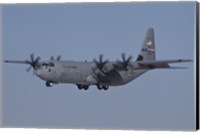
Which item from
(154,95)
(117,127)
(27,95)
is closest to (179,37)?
(154,95)

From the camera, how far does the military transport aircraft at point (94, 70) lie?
662 cm

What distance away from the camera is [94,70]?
6762 mm

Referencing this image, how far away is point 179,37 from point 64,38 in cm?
110

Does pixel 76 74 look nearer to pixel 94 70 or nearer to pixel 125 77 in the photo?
pixel 94 70

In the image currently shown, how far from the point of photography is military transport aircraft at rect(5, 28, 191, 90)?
6.62m

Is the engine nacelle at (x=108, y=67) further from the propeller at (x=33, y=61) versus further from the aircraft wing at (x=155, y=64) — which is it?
the propeller at (x=33, y=61)

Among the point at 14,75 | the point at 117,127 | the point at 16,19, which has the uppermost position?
the point at 16,19

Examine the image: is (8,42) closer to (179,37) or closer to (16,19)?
(16,19)

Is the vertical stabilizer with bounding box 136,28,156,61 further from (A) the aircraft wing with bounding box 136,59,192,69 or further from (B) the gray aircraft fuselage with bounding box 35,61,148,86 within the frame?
(B) the gray aircraft fuselage with bounding box 35,61,148,86

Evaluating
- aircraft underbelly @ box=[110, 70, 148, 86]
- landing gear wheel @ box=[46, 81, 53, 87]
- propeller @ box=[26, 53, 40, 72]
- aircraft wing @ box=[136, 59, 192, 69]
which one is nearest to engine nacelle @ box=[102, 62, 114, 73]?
aircraft underbelly @ box=[110, 70, 148, 86]

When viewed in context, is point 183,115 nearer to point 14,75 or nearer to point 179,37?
point 179,37

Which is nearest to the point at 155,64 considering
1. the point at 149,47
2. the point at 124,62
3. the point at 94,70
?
the point at 149,47

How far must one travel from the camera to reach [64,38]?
22.3ft

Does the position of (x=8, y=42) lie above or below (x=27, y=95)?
above
